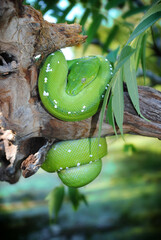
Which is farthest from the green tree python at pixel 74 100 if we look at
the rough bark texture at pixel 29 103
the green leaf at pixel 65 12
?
the green leaf at pixel 65 12

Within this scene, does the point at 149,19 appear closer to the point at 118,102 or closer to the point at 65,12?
the point at 118,102

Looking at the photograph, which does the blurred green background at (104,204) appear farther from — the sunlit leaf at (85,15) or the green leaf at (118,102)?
the green leaf at (118,102)

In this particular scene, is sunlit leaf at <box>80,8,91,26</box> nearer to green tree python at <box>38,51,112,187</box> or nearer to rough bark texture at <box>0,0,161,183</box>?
green tree python at <box>38,51,112,187</box>

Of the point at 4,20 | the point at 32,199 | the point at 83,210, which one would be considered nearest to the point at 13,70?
the point at 4,20

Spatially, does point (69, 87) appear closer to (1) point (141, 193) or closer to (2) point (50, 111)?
(2) point (50, 111)

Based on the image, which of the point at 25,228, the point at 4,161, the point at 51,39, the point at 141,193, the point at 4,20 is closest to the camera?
the point at 4,20

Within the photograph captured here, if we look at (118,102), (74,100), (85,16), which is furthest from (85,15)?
(118,102)
